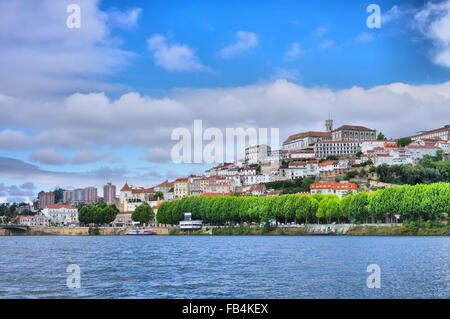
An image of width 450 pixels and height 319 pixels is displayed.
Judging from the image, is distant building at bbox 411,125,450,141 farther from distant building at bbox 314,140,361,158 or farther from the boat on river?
the boat on river

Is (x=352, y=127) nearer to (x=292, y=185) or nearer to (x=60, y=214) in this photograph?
(x=292, y=185)

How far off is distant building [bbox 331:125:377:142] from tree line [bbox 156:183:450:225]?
2858 inches

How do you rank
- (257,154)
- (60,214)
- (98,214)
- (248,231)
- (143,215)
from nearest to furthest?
(248,231)
(143,215)
(98,214)
(257,154)
(60,214)

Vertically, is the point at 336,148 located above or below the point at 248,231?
above

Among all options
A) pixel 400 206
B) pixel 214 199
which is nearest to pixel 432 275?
pixel 400 206

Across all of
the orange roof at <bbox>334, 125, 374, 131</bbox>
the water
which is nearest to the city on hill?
the orange roof at <bbox>334, 125, 374, 131</bbox>

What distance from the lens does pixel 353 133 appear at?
165 metres

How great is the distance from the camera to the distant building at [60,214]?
557 feet

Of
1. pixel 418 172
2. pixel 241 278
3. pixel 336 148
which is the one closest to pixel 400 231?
pixel 418 172

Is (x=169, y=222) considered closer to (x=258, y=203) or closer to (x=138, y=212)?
(x=138, y=212)

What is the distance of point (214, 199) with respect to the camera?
332ft

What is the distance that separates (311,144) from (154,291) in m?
147

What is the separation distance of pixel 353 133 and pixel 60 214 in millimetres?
95149

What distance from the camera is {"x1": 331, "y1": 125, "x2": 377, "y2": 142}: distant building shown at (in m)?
163
